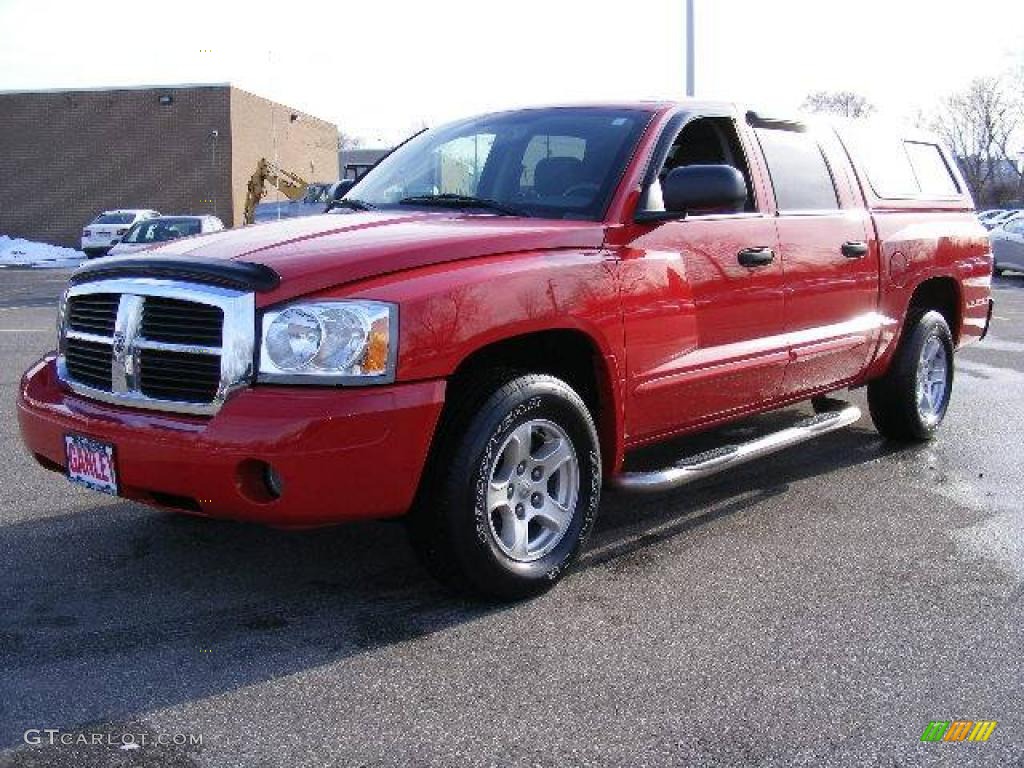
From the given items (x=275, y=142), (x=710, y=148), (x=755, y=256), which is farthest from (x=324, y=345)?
(x=275, y=142)

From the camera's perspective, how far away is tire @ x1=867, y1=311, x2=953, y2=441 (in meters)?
6.50

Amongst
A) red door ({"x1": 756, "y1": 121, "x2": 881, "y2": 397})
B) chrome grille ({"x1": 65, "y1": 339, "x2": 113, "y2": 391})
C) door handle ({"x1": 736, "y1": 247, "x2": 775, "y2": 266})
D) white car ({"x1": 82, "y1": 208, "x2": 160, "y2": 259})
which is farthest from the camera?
white car ({"x1": 82, "y1": 208, "x2": 160, "y2": 259})

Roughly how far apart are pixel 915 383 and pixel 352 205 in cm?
344

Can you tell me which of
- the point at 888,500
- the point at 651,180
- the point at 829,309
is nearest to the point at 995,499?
the point at 888,500

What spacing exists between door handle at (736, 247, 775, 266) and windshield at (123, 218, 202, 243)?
1966cm

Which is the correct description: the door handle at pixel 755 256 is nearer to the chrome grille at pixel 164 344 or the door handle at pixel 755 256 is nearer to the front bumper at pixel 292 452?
the front bumper at pixel 292 452

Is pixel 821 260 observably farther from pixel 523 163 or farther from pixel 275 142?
pixel 275 142

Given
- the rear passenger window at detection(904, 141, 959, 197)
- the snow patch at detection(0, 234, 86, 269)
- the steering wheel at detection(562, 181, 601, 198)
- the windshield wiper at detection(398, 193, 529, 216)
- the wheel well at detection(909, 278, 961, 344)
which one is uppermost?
the rear passenger window at detection(904, 141, 959, 197)

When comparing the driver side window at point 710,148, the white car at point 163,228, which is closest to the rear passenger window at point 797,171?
the driver side window at point 710,148

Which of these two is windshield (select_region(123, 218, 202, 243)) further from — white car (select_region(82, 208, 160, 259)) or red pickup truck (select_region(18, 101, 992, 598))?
red pickup truck (select_region(18, 101, 992, 598))

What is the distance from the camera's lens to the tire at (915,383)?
21.3 ft

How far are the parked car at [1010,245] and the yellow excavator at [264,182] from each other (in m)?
19.7

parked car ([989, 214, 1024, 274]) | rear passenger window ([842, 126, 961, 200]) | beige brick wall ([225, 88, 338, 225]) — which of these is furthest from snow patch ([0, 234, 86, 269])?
rear passenger window ([842, 126, 961, 200])

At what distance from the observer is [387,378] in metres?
3.58
